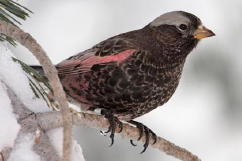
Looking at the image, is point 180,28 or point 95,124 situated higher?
point 95,124

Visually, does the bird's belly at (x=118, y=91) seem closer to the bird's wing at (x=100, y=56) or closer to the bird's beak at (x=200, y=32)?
the bird's wing at (x=100, y=56)

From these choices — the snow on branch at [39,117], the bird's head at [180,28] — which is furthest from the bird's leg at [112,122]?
the snow on branch at [39,117]

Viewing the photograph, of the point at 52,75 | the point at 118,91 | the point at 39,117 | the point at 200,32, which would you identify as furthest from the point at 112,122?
the point at 52,75

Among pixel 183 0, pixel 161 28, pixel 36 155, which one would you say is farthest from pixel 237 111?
pixel 36 155

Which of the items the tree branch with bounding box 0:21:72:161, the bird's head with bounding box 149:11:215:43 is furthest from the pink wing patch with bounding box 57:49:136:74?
the tree branch with bounding box 0:21:72:161

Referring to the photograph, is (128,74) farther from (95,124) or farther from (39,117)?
(39,117)

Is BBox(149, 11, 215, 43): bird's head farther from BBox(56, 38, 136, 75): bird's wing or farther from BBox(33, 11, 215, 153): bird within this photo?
BBox(56, 38, 136, 75): bird's wing

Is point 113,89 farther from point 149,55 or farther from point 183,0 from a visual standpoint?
point 183,0
